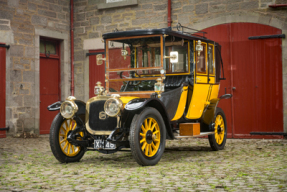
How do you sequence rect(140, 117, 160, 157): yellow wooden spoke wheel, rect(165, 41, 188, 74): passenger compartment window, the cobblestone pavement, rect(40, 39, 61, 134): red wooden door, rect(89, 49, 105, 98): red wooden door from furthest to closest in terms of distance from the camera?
rect(89, 49, 105, 98): red wooden door < rect(40, 39, 61, 134): red wooden door < rect(165, 41, 188, 74): passenger compartment window < rect(140, 117, 160, 157): yellow wooden spoke wheel < the cobblestone pavement

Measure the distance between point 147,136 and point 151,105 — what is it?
517 mm

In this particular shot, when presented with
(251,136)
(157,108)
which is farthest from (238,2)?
(157,108)

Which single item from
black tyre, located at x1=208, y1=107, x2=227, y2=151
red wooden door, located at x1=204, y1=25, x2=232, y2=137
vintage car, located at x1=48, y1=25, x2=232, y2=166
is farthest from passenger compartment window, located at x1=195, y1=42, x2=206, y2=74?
red wooden door, located at x1=204, y1=25, x2=232, y2=137

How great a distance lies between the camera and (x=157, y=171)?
16.8 ft

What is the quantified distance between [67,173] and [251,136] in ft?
19.0

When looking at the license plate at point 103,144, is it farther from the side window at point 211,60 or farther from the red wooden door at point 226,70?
the red wooden door at point 226,70

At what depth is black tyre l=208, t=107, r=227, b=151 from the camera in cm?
743

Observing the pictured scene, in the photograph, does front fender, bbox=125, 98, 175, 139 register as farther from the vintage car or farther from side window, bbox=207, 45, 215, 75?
side window, bbox=207, 45, 215, 75

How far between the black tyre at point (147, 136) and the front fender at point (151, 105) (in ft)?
0.43

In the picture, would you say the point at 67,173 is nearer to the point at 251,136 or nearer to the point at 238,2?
the point at 251,136

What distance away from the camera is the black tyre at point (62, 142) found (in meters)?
5.81

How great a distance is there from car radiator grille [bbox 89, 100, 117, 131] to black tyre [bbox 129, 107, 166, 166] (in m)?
0.45

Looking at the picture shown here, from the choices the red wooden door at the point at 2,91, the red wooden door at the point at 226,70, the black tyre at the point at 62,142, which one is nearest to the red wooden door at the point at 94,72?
the red wooden door at the point at 2,91

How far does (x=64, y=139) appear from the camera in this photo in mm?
6027
